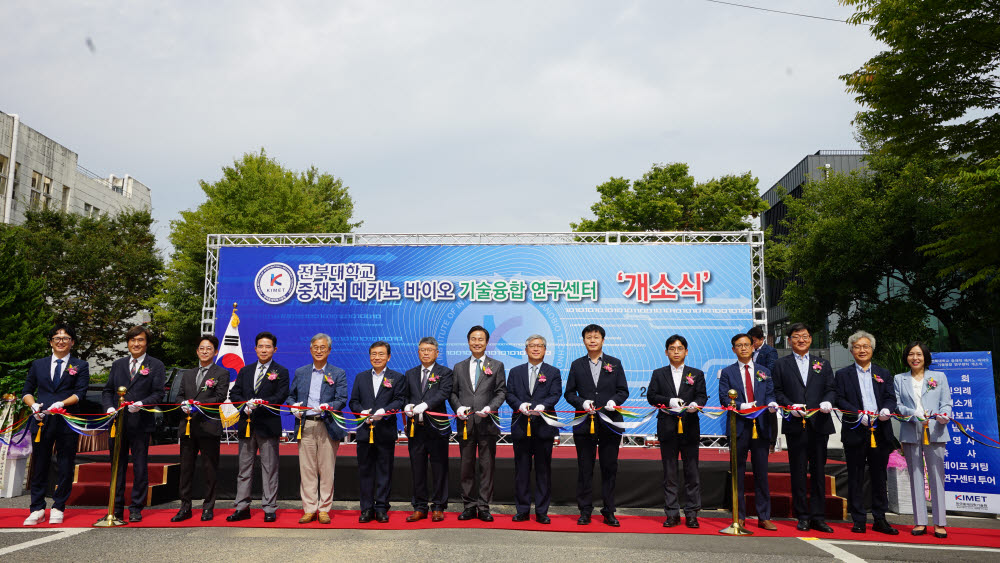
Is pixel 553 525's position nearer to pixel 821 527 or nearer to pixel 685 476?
pixel 685 476

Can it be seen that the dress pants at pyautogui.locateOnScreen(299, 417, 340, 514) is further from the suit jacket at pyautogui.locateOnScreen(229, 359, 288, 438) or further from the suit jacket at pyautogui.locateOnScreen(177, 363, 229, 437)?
the suit jacket at pyautogui.locateOnScreen(177, 363, 229, 437)

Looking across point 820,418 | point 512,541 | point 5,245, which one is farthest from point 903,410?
point 5,245

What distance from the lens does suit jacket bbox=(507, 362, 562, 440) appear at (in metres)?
5.16

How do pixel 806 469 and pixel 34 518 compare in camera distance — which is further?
pixel 806 469

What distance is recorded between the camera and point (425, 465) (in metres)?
5.27

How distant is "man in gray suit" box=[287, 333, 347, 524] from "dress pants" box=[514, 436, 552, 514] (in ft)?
4.87

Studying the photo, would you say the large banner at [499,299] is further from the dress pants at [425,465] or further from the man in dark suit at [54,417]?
the man in dark suit at [54,417]

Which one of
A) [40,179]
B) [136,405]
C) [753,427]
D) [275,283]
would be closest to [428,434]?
[136,405]

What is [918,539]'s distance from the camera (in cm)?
476

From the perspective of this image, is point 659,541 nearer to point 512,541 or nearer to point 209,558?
point 512,541

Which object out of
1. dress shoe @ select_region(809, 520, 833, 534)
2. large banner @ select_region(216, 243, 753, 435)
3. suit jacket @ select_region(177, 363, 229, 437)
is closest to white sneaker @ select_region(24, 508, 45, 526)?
suit jacket @ select_region(177, 363, 229, 437)

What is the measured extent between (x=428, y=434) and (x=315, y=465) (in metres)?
0.96

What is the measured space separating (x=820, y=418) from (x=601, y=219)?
16.3 m

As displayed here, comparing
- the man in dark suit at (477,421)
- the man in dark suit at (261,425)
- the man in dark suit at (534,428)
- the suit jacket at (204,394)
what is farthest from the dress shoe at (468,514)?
the suit jacket at (204,394)
